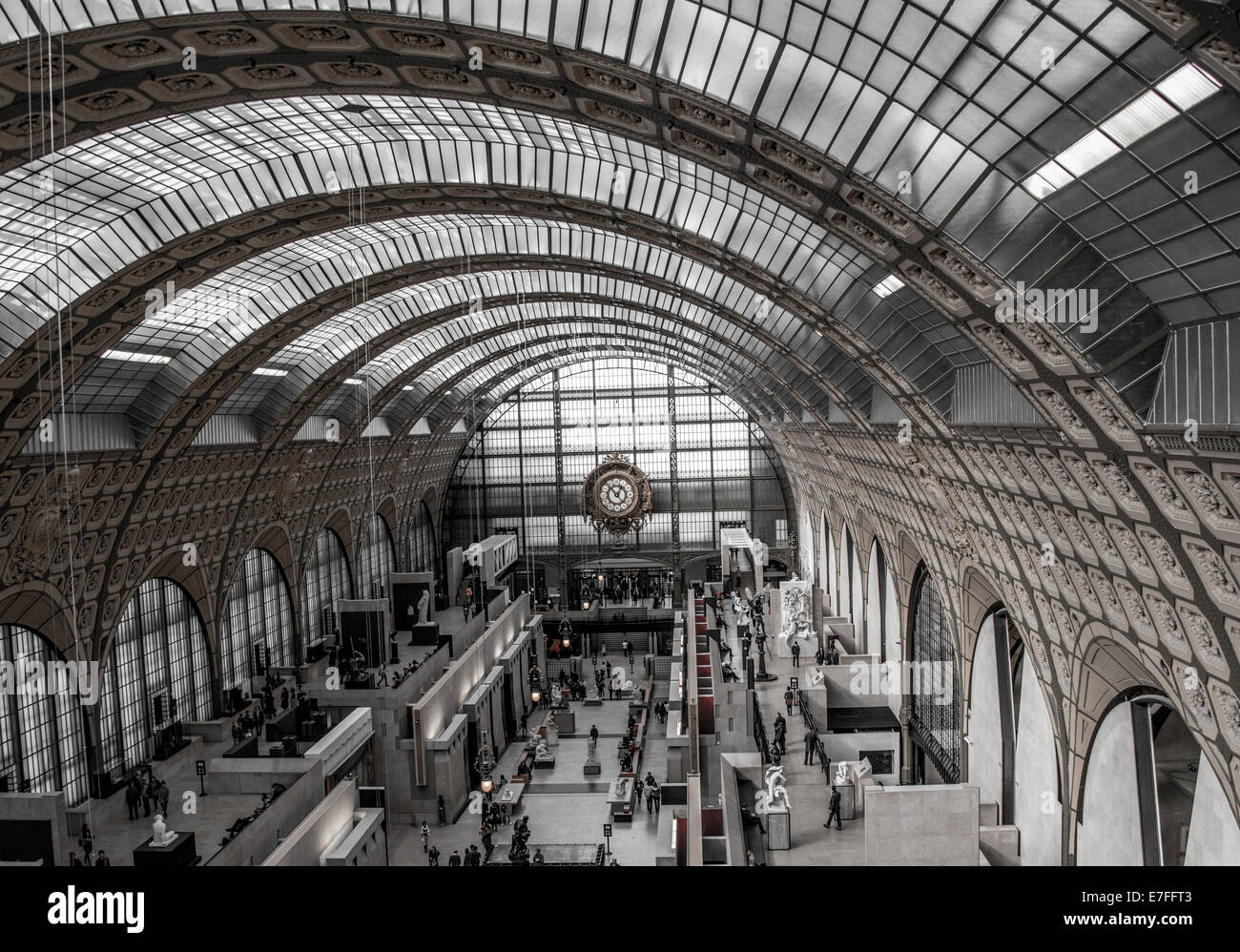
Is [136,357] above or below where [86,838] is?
above

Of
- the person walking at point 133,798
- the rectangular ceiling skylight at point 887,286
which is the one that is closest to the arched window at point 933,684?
the rectangular ceiling skylight at point 887,286

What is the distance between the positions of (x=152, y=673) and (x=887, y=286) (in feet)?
112

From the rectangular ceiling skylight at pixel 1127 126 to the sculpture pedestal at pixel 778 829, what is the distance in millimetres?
18327

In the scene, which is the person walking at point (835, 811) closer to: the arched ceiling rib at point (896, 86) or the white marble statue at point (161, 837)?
the arched ceiling rib at point (896, 86)

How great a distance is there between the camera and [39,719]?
32.2 metres

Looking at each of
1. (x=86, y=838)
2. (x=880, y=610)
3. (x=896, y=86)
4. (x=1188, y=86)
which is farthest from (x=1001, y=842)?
(x=86, y=838)

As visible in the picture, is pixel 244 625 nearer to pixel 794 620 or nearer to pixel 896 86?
pixel 794 620

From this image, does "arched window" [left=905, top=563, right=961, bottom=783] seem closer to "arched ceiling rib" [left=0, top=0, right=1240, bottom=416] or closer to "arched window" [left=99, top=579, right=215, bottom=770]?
"arched ceiling rib" [left=0, top=0, right=1240, bottom=416]

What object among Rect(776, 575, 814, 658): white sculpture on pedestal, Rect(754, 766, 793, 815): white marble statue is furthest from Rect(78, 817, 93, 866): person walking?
Rect(776, 575, 814, 658): white sculpture on pedestal

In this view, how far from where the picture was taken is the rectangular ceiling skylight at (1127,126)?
895 centimetres

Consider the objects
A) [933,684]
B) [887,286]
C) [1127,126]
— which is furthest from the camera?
[933,684]

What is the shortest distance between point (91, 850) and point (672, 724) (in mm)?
21641

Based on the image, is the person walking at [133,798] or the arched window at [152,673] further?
the arched window at [152,673]
